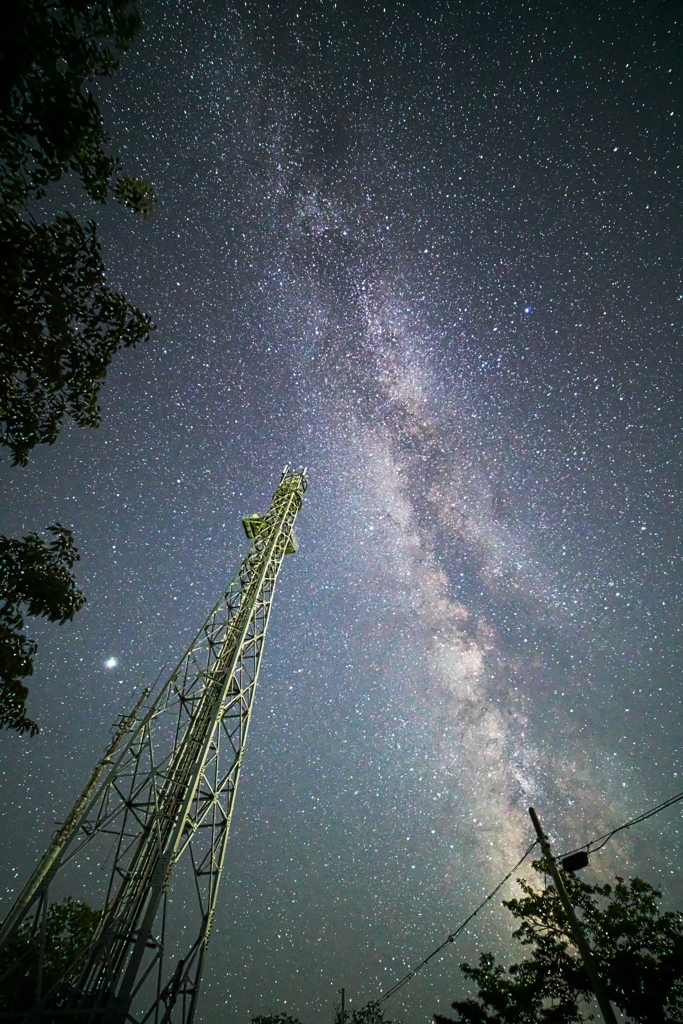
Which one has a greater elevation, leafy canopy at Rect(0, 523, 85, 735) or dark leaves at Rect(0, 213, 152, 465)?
dark leaves at Rect(0, 213, 152, 465)

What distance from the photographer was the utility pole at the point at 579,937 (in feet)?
21.8

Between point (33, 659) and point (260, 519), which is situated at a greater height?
point (260, 519)

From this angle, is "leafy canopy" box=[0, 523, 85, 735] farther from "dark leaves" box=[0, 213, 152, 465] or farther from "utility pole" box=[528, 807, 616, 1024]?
"utility pole" box=[528, 807, 616, 1024]

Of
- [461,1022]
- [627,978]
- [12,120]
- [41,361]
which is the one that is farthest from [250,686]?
[461,1022]

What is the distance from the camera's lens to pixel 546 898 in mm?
15898

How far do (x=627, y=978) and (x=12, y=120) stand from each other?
2247cm

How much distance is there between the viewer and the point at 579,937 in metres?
7.52

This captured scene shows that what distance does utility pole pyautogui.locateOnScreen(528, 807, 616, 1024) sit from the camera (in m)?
6.66

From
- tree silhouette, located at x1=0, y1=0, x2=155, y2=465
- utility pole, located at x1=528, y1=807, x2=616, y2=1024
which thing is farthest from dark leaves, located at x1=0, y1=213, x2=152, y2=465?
utility pole, located at x1=528, y1=807, x2=616, y2=1024

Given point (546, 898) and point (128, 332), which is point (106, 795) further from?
point (546, 898)

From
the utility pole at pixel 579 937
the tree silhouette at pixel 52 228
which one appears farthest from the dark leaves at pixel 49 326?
the utility pole at pixel 579 937

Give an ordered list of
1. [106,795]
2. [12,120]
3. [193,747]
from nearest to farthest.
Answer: [12,120], [106,795], [193,747]

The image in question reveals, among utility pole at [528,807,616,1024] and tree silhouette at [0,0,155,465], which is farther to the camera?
utility pole at [528,807,616,1024]

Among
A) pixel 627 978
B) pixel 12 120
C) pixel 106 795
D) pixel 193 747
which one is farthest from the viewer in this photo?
pixel 627 978
